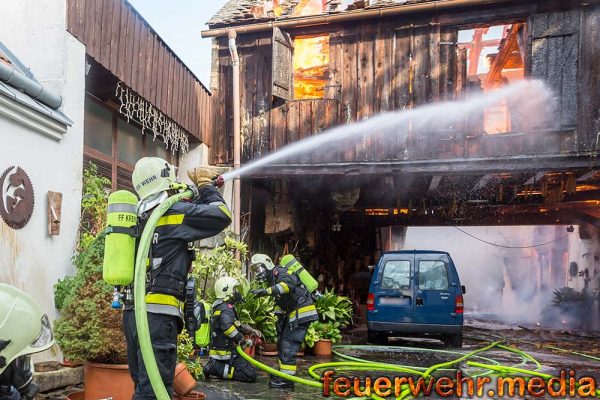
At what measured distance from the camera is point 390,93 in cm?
1099

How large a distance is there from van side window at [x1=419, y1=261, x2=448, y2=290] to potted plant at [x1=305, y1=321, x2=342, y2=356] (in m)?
2.03

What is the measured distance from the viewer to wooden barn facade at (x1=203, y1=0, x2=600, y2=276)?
10.1 metres

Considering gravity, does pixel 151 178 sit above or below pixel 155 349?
above

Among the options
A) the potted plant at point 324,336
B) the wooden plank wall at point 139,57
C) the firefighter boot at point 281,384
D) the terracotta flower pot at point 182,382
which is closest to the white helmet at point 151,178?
the terracotta flower pot at point 182,382

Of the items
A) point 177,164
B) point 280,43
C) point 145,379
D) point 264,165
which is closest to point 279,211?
point 264,165

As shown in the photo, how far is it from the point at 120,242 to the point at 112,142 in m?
5.19

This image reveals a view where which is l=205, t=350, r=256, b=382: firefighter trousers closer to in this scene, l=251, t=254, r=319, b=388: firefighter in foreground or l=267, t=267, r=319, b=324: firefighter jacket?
l=251, t=254, r=319, b=388: firefighter in foreground

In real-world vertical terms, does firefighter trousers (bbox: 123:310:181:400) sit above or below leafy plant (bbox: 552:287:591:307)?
above

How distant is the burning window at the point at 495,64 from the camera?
1116cm

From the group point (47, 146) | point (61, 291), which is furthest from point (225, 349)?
point (47, 146)

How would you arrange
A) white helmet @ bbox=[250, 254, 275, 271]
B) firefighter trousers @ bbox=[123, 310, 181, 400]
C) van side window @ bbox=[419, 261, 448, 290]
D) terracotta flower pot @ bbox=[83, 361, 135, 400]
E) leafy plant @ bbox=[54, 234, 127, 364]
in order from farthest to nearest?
van side window @ bbox=[419, 261, 448, 290] → white helmet @ bbox=[250, 254, 275, 271] → leafy plant @ bbox=[54, 234, 127, 364] → terracotta flower pot @ bbox=[83, 361, 135, 400] → firefighter trousers @ bbox=[123, 310, 181, 400]

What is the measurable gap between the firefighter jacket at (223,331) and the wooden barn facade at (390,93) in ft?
15.3

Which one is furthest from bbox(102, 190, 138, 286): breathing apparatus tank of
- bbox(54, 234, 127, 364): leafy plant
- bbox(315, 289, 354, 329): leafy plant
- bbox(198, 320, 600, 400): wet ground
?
bbox(315, 289, 354, 329): leafy plant

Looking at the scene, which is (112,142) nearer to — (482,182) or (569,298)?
(482,182)
